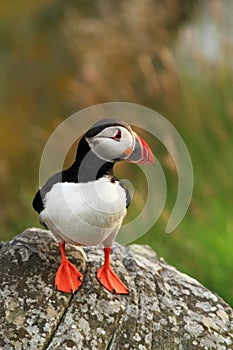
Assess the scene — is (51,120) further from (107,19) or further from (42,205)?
(42,205)

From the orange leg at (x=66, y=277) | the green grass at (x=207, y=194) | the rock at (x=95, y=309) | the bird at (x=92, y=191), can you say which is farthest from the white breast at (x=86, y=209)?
the green grass at (x=207, y=194)

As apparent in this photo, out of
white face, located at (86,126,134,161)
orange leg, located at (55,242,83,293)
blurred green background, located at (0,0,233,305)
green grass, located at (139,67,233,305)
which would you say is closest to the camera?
white face, located at (86,126,134,161)

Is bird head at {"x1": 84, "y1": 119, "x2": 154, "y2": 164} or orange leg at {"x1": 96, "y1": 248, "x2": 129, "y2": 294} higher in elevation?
bird head at {"x1": 84, "y1": 119, "x2": 154, "y2": 164}

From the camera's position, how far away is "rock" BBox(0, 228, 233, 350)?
107 inches

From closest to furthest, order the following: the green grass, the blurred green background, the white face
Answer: the white face, the green grass, the blurred green background

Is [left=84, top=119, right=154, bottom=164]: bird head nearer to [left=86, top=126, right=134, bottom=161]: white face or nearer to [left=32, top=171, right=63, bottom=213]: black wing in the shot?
[left=86, top=126, right=134, bottom=161]: white face

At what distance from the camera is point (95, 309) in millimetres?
2826

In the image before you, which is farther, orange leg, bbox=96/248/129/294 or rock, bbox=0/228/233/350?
orange leg, bbox=96/248/129/294

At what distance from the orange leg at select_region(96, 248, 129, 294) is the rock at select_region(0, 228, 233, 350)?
1.0 inches

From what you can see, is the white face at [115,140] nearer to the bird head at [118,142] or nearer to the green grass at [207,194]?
the bird head at [118,142]

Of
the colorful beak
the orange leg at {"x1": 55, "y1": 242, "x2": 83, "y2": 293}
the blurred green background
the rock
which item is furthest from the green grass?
the colorful beak

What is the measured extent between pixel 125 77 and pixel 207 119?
2831 millimetres

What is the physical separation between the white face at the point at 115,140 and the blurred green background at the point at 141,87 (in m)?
1.67

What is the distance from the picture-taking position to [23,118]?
8781 mm
